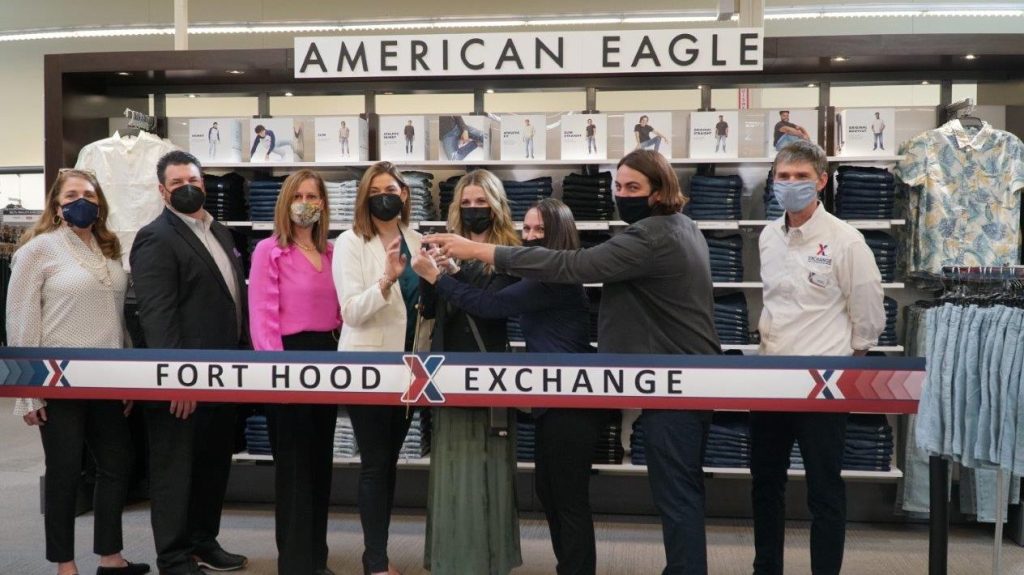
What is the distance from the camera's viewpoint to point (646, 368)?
2938 millimetres

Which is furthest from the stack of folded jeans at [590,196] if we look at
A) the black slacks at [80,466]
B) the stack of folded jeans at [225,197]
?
the black slacks at [80,466]

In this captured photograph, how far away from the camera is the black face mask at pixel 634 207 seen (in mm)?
2877

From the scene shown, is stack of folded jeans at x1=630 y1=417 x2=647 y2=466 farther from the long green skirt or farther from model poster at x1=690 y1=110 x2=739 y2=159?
the long green skirt

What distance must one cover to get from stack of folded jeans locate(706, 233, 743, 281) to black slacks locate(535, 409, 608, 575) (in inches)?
84.4

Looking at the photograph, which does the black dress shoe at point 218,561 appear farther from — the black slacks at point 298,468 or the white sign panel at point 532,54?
the white sign panel at point 532,54

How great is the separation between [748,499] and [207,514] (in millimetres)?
2812

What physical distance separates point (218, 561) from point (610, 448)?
207 centimetres

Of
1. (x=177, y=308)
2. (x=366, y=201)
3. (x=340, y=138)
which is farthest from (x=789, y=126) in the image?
(x=177, y=308)

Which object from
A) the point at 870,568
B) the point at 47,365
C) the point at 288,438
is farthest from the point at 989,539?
the point at 47,365

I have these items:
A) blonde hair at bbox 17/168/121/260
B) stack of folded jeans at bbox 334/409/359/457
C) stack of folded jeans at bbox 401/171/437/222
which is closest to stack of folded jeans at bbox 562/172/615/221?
stack of folded jeans at bbox 401/171/437/222

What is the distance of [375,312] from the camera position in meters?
3.29

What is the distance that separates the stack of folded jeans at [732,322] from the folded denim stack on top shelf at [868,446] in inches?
24.8

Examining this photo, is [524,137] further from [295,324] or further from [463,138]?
[295,324]

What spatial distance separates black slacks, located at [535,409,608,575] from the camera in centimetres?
303
